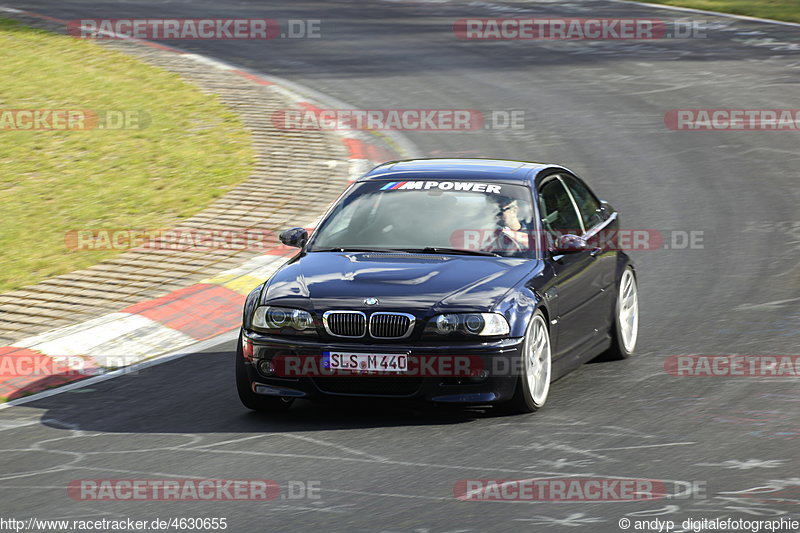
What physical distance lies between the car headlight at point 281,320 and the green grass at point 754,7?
21682 millimetres

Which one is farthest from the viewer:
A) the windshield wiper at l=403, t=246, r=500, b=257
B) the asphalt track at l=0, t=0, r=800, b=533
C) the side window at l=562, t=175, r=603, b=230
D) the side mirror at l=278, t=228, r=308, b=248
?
the side window at l=562, t=175, r=603, b=230

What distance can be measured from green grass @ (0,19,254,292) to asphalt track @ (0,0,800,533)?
3034mm

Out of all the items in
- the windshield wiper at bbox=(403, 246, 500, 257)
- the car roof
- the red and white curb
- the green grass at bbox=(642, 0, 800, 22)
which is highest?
the green grass at bbox=(642, 0, 800, 22)

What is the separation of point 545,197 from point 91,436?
357 cm

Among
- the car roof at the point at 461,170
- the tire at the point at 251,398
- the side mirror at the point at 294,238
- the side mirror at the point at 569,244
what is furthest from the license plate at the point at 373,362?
the car roof at the point at 461,170

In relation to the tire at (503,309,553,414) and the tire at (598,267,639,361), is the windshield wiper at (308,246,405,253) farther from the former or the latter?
the tire at (598,267,639,361)

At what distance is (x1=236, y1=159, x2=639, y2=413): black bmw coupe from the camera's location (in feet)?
25.8

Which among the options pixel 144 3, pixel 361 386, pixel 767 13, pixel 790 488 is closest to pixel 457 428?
pixel 361 386

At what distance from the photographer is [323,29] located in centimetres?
2716

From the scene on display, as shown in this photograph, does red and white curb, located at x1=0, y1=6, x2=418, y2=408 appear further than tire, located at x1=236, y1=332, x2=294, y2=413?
Yes

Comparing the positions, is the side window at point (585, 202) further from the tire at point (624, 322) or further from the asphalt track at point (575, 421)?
the asphalt track at point (575, 421)

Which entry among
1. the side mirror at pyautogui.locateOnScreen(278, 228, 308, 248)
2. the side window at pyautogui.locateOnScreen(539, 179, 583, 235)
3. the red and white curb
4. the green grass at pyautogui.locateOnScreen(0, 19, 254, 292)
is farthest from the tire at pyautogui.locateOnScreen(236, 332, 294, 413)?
the green grass at pyautogui.locateOnScreen(0, 19, 254, 292)

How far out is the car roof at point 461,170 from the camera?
9.37 m

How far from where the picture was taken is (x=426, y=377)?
7.84 m
